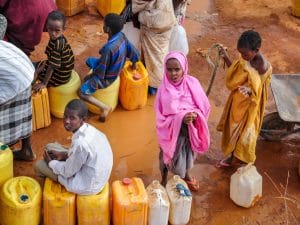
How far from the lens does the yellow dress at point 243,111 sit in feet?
17.2

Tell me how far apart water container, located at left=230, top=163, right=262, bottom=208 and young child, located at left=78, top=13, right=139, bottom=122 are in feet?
5.91

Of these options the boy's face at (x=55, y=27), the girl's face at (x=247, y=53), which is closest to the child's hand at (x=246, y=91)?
the girl's face at (x=247, y=53)

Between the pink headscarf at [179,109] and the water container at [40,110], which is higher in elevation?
the pink headscarf at [179,109]

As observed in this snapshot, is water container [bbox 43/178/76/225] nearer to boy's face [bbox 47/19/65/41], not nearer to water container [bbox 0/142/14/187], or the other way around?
water container [bbox 0/142/14/187]

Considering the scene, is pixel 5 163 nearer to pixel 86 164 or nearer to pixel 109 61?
pixel 86 164

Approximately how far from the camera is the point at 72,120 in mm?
4598

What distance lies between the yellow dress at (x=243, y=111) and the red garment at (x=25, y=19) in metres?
2.28

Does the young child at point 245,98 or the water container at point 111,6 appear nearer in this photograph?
the young child at point 245,98

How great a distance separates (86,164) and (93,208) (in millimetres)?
399

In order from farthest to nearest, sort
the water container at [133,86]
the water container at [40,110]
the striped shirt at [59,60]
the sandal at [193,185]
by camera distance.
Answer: the water container at [133,86] → the water container at [40,110] → the striped shirt at [59,60] → the sandal at [193,185]

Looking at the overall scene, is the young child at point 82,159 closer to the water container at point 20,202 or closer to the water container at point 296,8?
the water container at point 20,202

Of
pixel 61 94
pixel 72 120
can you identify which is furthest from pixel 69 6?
pixel 72 120

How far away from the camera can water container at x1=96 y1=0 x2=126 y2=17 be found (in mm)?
8492

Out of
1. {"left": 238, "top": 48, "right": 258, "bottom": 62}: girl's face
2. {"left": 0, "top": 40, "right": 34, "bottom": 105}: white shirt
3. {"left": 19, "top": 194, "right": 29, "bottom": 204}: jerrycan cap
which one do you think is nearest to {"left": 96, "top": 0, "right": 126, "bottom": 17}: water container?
{"left": 238, "top": 48, "right": 258, "bottom": 62}: girl's face
